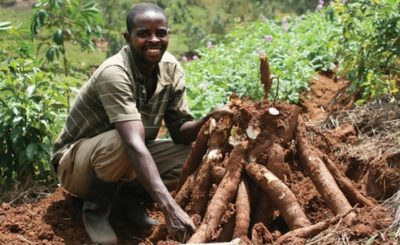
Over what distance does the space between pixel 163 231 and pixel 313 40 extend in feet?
15.8

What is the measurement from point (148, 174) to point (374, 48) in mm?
2218

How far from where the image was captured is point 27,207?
389cm

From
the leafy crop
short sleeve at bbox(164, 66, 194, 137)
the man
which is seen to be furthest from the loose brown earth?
the leafy crop

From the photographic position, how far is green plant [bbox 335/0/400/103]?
4.33 meters

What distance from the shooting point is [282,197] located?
294 cm

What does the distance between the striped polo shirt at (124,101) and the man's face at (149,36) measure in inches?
3.5

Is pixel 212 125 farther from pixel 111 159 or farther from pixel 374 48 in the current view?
pixel 374 48

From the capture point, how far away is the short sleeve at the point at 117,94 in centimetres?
318

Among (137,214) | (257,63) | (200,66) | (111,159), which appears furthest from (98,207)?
(200,66)

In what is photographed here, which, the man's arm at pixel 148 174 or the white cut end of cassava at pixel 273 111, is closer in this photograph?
the man's arm at pixel 148 174

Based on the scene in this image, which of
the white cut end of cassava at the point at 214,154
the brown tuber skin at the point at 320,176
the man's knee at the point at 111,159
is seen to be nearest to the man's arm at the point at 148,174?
the man's knee at the point at 111,159

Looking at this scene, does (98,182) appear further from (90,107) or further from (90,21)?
(90,21)

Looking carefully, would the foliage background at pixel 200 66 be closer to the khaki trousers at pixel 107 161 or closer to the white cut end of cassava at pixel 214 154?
the khaki trousers at pixel 107 161

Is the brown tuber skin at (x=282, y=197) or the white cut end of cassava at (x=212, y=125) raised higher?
the white cut end of cassava at (x=212, y=125)
